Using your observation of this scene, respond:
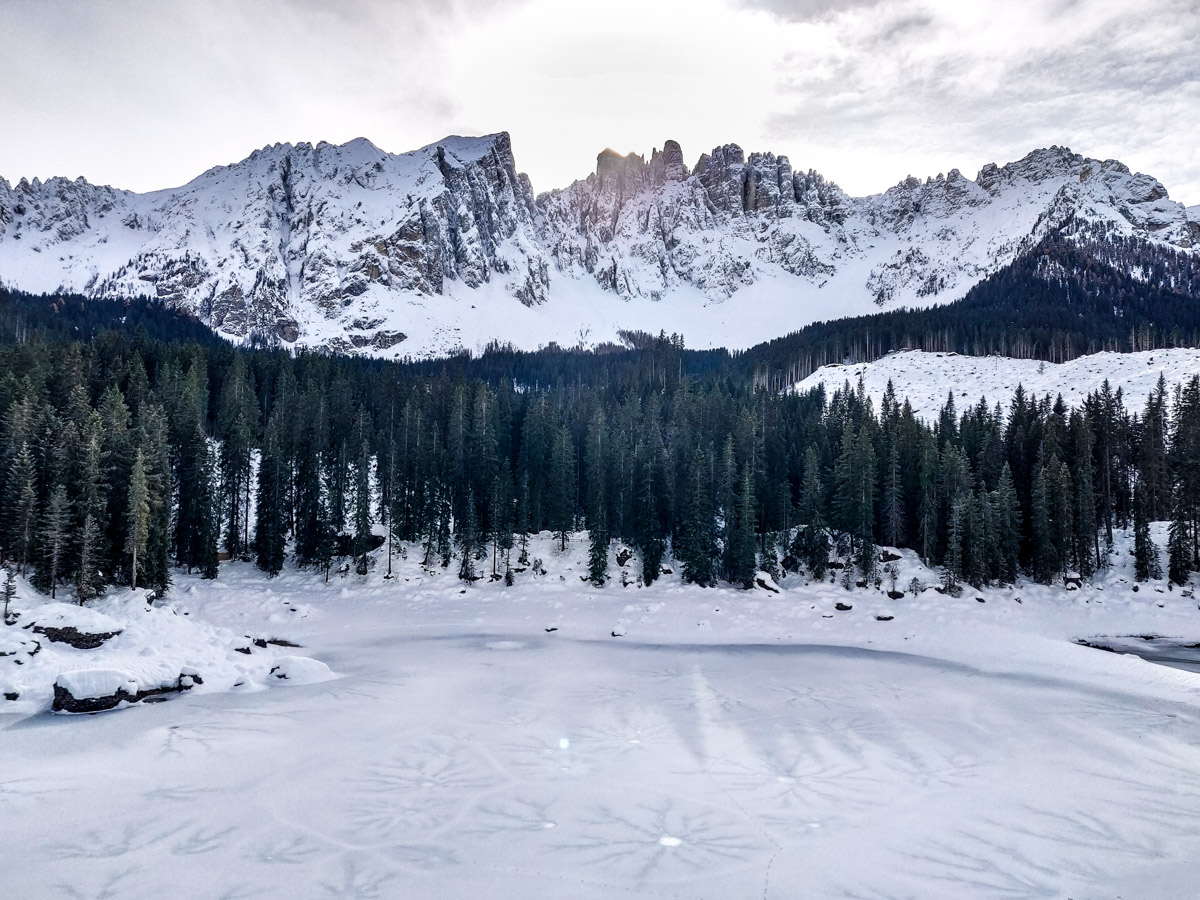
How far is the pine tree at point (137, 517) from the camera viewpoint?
44.4 metres

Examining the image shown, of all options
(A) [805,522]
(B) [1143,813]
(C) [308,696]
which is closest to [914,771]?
(B) [1143,813]

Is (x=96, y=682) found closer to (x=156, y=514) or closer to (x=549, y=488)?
(x=156, y=514)

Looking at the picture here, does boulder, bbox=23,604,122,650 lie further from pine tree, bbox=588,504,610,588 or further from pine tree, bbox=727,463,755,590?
pine tree, bbox=727,463,755,590

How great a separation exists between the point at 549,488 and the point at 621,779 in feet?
168

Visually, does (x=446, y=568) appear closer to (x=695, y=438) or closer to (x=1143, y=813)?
(x=695, y=438)

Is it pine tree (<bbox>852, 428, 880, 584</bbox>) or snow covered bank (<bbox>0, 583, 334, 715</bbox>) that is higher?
pine tree (<bbox>852, 428, 880, 584</bbox>)

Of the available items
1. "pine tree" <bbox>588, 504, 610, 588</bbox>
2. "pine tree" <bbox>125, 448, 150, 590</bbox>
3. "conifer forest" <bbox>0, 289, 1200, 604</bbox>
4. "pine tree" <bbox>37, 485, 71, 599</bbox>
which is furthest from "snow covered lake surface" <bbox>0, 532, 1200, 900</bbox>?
"pine tree" <bbox>588, 504, 610, 588</bbox>

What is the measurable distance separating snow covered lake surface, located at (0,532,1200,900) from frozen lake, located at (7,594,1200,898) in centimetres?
9

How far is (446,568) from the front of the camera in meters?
60.5

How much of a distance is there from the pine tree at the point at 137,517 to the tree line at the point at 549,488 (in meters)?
0.21

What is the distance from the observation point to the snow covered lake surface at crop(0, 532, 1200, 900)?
1305 cm

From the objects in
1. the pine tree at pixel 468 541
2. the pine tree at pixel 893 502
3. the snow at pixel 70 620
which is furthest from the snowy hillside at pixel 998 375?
the snow at pixel 70 620

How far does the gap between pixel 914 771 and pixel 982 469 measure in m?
53.9

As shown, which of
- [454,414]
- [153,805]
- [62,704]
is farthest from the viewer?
[454,414]
